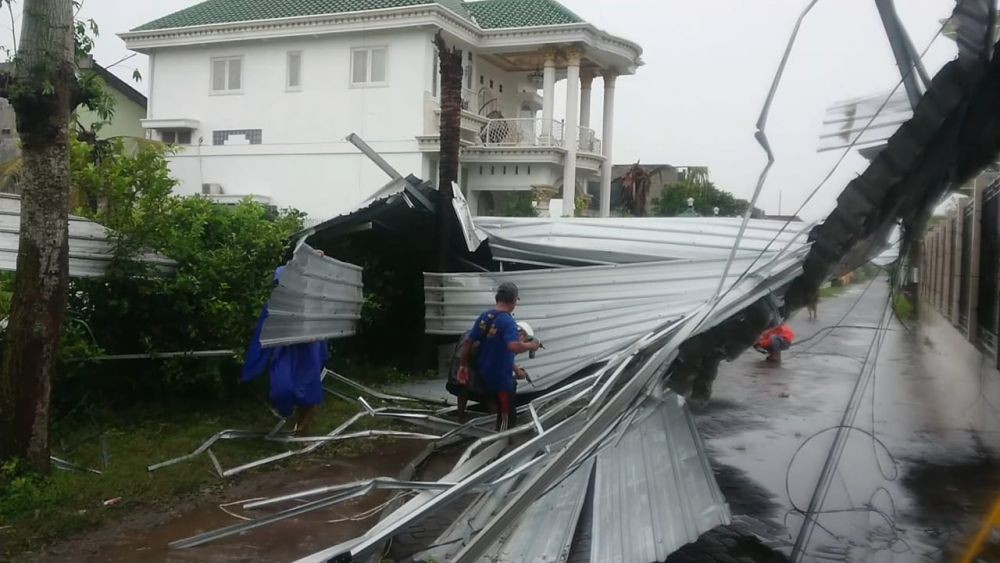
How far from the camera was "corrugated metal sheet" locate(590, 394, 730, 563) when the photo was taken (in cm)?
420

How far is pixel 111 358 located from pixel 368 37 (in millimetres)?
16119

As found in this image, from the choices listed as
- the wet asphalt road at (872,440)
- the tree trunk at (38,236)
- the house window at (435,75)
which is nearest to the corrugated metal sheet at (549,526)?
the wet asphalt road at (872,440)

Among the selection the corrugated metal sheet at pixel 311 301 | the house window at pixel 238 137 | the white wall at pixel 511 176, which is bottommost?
the corrugated metal sheet at pixel 311 301

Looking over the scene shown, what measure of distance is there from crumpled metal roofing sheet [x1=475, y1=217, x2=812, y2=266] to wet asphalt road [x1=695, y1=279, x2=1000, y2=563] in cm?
93

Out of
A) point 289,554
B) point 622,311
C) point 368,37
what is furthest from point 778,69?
point 368,37

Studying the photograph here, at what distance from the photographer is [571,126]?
70.2 feet

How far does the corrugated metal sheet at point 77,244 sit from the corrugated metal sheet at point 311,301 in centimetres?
155

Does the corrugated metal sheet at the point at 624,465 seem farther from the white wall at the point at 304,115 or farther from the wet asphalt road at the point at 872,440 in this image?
the white wall at the point at 304,115

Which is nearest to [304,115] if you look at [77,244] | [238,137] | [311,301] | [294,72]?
[294,72]

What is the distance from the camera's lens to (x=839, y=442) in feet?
22.4

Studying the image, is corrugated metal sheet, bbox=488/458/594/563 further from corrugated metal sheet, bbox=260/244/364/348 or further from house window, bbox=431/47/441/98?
house window, bbox=431/47/441/98

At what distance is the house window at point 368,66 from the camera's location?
853 inches

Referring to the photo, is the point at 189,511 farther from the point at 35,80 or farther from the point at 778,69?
the point at 778,69

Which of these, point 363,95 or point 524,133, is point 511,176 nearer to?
point 524,133
